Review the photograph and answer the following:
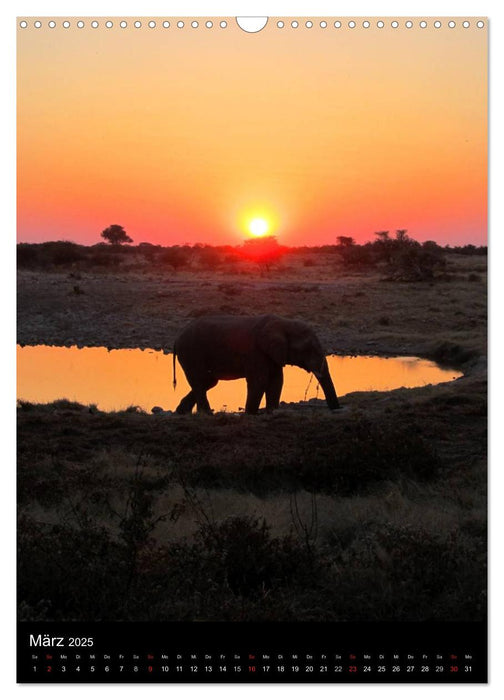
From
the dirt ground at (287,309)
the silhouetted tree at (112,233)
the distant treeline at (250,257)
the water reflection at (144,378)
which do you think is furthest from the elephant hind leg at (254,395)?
the distant treeline at (250,257)

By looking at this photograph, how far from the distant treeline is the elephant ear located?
1788 centimetres

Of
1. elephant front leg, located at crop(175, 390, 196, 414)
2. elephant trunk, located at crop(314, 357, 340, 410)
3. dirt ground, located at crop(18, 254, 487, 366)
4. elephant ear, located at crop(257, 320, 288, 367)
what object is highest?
dirt ground, located at crop(18, 254, 487, 366)

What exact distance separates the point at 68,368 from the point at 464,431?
13.3 metres

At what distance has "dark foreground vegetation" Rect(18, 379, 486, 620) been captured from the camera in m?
5.70

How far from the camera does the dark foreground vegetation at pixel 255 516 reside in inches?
224

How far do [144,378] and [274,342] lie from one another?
6.96 m

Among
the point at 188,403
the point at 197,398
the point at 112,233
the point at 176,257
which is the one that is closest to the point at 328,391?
the point at 197,398

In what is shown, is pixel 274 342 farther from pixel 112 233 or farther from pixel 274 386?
pixel 112 233

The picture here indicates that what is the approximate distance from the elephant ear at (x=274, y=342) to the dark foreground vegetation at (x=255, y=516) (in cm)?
185

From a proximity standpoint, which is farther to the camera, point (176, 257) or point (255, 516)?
point (176, 257)

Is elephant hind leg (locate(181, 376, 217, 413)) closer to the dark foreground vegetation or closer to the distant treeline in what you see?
the dark foreground vegetation

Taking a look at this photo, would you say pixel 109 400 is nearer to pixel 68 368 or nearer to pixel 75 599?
pixel 68 368

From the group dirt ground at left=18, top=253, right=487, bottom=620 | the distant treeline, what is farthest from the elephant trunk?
the distant treeline

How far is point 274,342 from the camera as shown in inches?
607
